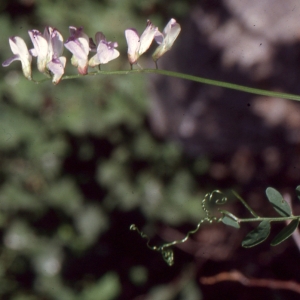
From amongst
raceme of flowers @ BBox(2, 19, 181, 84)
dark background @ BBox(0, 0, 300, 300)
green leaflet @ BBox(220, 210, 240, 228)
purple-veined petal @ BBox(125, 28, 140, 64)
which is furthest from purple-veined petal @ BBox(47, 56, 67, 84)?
dark background @ BBox(0, 0, 300, 300)

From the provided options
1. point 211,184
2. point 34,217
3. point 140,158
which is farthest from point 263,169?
point 34,217

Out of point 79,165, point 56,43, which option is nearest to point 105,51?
point 56,43

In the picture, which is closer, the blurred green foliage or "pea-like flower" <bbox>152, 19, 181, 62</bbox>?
"pea-like flower" <bbox>152, 19, 181, 62</bbox>

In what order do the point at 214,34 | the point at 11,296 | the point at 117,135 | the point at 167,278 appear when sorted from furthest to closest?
the point at 214,34, the point at 117,135, the point at 167,278, the point at 11,296

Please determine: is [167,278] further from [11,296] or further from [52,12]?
[52,12]

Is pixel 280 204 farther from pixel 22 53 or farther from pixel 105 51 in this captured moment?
pixel 22 53

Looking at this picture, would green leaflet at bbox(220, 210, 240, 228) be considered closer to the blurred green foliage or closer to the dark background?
the dark background
